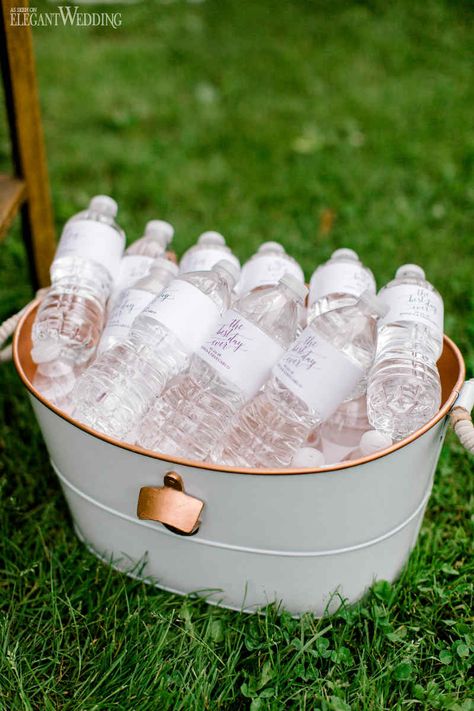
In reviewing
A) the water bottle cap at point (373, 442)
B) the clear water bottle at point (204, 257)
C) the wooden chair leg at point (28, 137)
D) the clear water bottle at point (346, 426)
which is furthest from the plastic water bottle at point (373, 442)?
the wooden chair leg at point (28, 137)

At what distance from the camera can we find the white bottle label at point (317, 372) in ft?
4.02

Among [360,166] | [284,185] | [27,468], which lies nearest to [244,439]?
[27,468]

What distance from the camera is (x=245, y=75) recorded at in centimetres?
375

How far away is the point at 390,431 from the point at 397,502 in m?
0.13

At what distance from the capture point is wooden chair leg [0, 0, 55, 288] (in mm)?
1749

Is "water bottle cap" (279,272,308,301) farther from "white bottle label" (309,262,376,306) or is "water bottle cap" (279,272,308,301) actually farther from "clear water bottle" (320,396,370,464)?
"clear water bottle" (320,396,370,464)

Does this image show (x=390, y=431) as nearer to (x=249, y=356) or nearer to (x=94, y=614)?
(x=249, y=356)

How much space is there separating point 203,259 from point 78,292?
0.27 metres

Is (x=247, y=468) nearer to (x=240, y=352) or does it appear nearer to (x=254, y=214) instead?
(x=240, y=352)

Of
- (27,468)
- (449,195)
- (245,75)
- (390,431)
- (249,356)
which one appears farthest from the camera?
(245,75)

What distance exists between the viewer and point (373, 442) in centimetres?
127

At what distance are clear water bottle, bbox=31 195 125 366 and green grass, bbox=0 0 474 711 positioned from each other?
414 millimetres

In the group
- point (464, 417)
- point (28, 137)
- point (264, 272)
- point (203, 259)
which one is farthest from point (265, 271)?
point (28, 137)

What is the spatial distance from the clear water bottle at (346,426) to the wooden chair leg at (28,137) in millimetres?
1037
